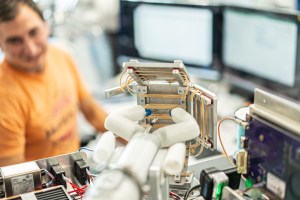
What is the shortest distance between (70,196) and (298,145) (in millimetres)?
523

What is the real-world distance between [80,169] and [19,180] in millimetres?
145

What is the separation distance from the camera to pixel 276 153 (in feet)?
2.95

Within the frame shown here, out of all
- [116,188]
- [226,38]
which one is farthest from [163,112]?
[226,38]

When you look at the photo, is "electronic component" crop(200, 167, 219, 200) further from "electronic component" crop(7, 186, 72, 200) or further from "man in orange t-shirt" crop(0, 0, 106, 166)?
"man in orange t-shirt" crop(0, 0, 106, 166)

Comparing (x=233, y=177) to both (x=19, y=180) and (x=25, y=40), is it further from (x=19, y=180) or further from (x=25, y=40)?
(x=25, y=40)

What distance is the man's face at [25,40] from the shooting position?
179 centimetres

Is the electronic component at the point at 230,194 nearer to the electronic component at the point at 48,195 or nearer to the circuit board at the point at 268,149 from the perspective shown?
the circuit board at the point at 268,149

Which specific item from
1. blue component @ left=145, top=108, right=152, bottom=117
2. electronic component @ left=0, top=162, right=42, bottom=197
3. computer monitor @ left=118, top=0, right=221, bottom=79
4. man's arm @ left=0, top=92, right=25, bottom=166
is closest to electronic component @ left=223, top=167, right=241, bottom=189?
blue component @ left=145, top=108, right=152, bottom=117

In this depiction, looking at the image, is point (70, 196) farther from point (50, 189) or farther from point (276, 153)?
point (276, 153)

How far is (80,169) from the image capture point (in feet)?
3.76

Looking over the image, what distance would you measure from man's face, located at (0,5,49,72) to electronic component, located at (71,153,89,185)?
Result: 2.53 feet

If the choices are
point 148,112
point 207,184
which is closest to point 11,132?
point 148,112

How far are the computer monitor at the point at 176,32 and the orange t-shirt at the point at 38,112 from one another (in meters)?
0.59

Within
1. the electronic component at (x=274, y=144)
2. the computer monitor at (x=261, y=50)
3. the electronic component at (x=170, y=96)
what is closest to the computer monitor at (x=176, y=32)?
the computer monitor at (x=261, y=50)
